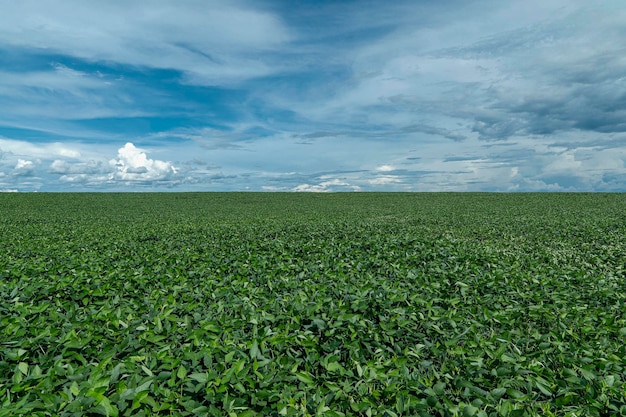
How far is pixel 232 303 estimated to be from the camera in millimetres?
7340

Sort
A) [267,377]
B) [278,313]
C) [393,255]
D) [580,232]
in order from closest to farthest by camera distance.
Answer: [267,377] < [278,313] < [393,255] < [580,232]

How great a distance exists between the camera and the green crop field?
400 centimetres

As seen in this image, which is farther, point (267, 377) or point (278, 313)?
point (278, 313)

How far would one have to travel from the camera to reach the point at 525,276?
32.6ft

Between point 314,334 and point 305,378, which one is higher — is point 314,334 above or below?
below

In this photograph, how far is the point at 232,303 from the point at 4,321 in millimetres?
3626

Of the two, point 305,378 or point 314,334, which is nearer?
point 305,378

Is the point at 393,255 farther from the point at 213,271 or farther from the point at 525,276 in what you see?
the point at 213,271

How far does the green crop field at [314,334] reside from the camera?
400 cm

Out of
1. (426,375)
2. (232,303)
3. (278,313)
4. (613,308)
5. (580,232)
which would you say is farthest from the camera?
(580,232)

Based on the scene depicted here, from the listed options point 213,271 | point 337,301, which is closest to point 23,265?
point 213,271

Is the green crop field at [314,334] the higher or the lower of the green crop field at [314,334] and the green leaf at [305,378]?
the lower

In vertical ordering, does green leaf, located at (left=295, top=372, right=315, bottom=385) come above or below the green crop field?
above

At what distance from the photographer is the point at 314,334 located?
6215mm
